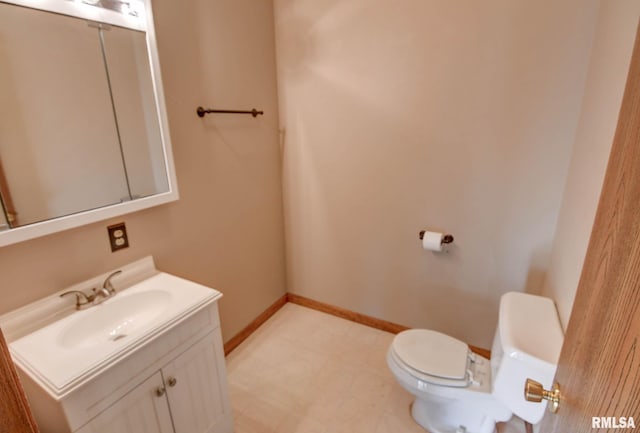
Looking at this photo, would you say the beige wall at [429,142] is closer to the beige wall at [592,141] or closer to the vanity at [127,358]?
the beige wall at [592,141]

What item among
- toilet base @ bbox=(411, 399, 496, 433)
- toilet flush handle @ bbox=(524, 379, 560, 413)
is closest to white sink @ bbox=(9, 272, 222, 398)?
toilet flush handle @ bbox=(524, 379, 560, 413)

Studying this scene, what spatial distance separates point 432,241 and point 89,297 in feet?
5.82

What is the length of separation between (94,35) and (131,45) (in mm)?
149

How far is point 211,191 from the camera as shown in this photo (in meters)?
1.93

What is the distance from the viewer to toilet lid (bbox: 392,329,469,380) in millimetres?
1523

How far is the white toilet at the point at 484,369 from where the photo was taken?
1213 mm

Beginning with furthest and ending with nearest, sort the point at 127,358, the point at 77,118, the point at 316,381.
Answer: the point at 316,381 < the point at 77,118 < the point at 127,358

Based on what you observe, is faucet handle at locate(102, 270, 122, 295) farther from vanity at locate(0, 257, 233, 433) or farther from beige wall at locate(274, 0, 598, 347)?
beige wall at locate(274, 0, 598, 347)

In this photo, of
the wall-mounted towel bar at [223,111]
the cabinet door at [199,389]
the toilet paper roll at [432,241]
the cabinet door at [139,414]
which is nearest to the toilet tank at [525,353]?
the toilet paper roll at [432,241]

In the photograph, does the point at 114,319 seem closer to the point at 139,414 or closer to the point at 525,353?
the point at 139,414

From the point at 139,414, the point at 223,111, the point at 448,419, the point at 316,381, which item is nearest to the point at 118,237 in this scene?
the point at 139,414

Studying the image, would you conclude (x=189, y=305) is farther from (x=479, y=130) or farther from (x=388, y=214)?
(x=479, y=130)

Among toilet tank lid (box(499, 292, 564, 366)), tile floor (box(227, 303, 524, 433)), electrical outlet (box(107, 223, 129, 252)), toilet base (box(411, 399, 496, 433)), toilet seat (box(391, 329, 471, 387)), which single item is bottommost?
tile floor (box(227, 303, 524, 433))

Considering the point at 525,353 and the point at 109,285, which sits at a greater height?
the point at 109,285
